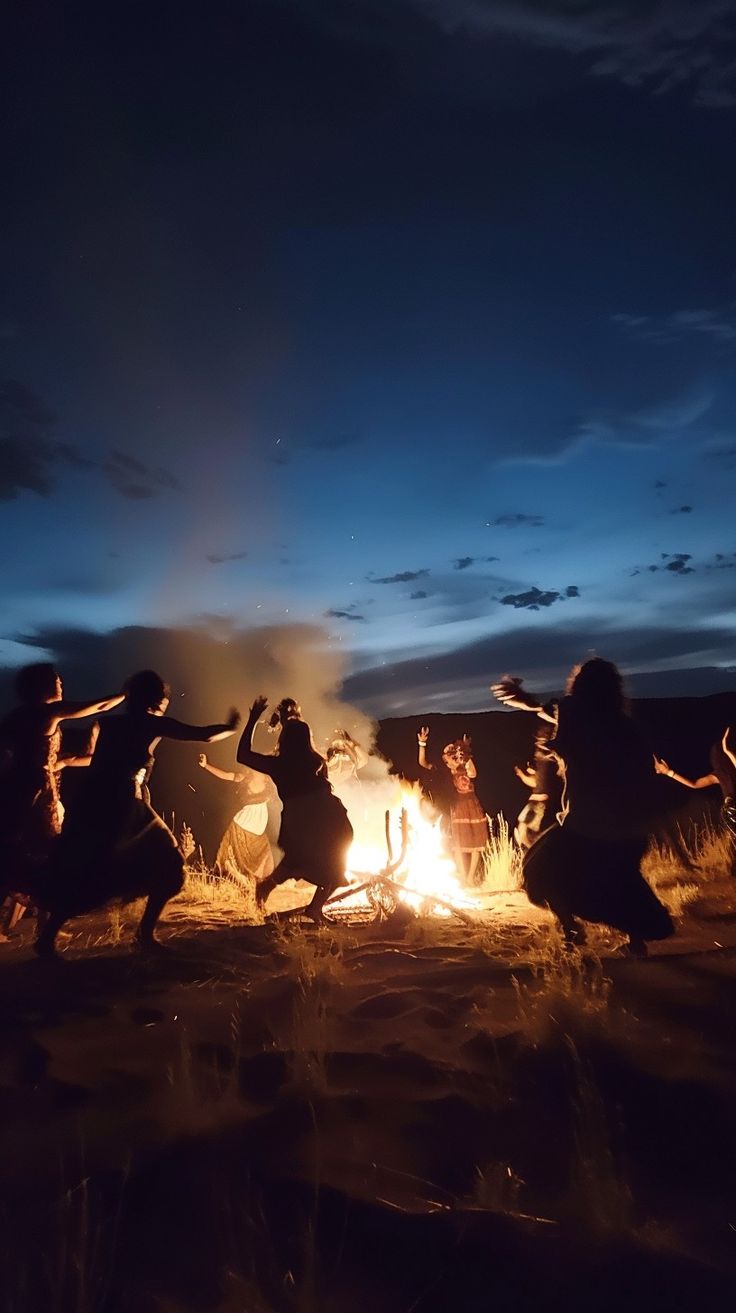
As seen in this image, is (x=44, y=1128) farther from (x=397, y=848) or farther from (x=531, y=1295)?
(x=397, y=848)

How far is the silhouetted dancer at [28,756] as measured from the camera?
6.02 m

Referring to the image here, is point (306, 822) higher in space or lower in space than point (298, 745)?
lower

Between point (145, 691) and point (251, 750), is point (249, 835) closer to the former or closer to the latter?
point (251, 750)

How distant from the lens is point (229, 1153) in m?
3.12

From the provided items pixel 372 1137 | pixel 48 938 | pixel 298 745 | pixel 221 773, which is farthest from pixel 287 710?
pixel 372 1137

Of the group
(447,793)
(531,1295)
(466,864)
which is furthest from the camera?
(447,793)

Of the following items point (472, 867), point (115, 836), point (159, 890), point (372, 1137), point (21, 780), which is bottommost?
point (372, 1137)

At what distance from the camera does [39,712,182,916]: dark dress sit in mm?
5855

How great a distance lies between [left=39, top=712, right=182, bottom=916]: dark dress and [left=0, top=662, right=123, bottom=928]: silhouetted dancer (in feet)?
0.90

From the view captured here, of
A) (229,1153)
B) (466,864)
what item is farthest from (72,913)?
(466,864)

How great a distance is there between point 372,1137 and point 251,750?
414cm

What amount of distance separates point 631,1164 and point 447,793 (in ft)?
30.9

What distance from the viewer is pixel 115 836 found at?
593 centimetres

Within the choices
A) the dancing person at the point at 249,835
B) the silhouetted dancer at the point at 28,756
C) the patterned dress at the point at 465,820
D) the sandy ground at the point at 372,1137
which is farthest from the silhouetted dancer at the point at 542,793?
the silhouetted dancer at the point at 28,756
